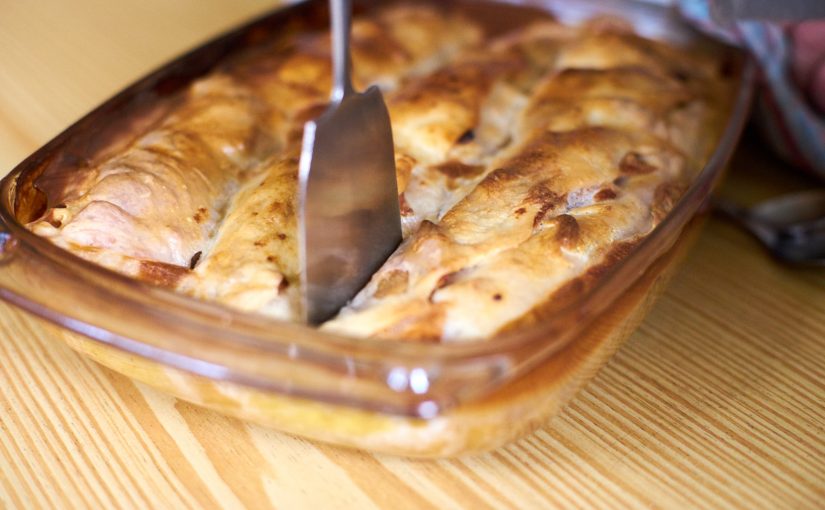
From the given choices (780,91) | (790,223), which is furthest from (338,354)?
(780,91)

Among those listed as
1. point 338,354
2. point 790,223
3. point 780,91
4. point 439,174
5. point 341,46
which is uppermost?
point 341,46

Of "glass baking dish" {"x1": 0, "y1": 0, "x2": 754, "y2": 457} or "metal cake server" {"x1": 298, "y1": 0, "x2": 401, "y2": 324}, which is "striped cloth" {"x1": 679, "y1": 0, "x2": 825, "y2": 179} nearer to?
"glass baking dish" {"x1": 0, "y1": 0, "x2": 754, "y2": 457}

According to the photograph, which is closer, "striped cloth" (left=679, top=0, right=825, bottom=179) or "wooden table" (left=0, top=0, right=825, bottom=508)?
"wooden table" (left=0, top=0, right=825, bottom=508)

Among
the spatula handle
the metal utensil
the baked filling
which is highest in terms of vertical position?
the spatula handle

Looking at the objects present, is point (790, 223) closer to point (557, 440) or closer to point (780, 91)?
point (780, 91)

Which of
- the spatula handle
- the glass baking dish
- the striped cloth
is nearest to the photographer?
the glass baking dish

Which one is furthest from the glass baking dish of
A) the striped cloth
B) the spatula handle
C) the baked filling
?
the striped cloth

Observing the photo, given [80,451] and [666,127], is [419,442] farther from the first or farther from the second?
[666,127]

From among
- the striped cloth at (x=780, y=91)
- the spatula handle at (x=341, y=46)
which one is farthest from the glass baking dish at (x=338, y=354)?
the striped cloth at (x=780, y=91)
